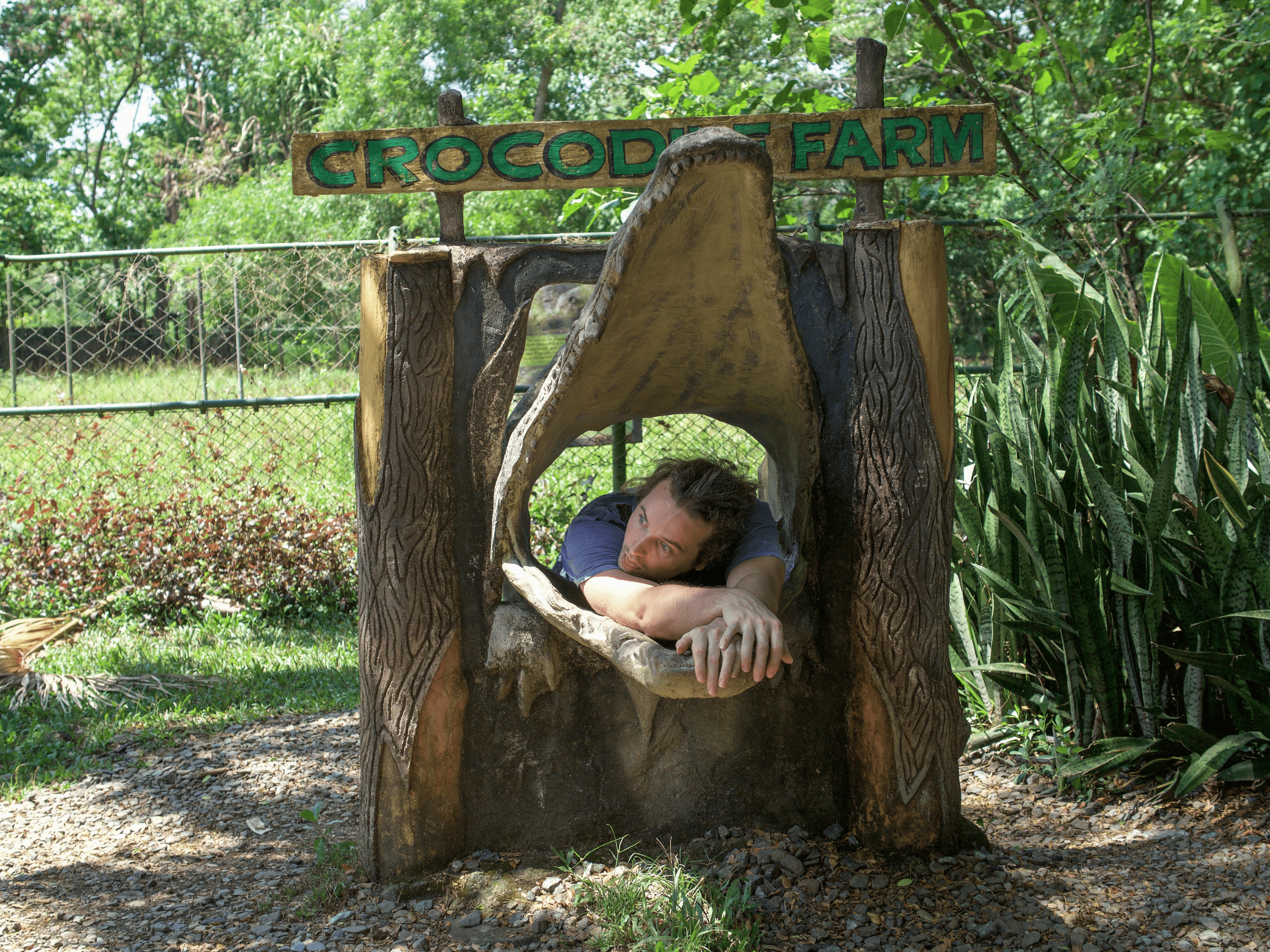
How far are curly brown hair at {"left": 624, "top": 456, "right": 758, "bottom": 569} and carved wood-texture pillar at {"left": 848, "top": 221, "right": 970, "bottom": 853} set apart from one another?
12.8 inches

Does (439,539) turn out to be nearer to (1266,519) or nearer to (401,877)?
(401,877)

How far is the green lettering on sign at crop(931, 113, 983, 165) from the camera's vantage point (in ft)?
8.82

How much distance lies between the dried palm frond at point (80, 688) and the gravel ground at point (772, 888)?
1123 millimetres

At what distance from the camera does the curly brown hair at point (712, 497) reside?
2.46 meters

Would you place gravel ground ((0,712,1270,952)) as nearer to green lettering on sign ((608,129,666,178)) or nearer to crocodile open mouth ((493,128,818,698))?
crocodile open mouth ((493,128,818,698))

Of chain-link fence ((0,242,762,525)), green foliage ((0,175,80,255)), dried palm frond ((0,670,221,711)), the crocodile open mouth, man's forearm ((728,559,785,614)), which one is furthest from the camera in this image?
green foliage ((0,175,80,255))

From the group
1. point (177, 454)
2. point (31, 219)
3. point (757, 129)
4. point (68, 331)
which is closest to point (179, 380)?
point (177, 454)

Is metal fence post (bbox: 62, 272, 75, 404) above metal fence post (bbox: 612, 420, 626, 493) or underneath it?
above

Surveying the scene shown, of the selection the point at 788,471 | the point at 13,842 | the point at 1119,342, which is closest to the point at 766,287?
the point at 788,471

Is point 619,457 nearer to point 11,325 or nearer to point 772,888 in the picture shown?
point 772,888

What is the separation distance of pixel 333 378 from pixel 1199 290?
5.35 meters

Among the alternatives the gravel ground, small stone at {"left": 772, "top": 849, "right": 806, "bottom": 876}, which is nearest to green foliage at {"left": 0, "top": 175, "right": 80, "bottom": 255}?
the gravel ground

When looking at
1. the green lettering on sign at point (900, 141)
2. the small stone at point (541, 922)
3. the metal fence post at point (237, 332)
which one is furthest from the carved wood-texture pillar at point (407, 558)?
the metal fence post at point (237, 332)

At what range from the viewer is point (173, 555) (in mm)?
5906
